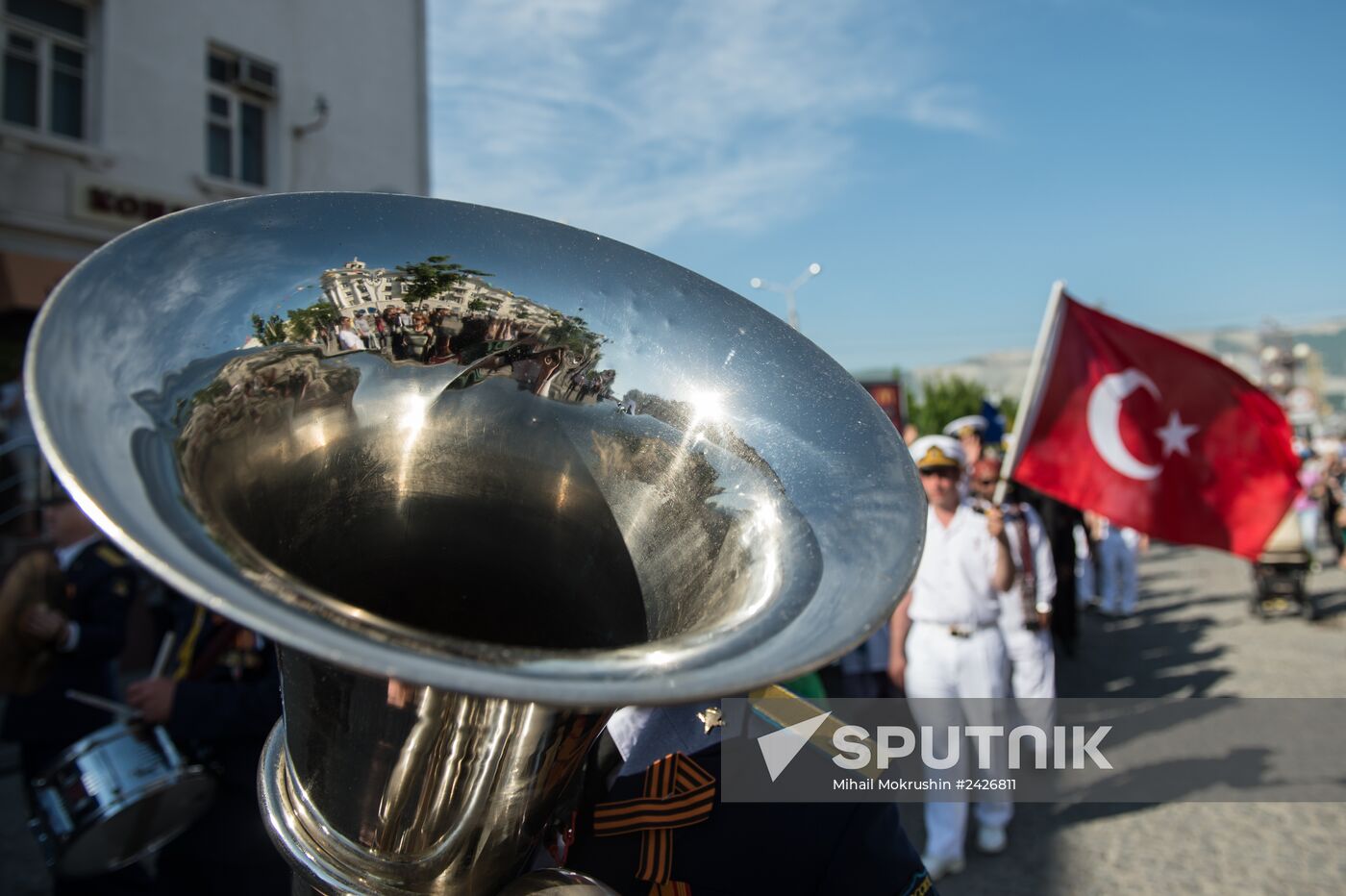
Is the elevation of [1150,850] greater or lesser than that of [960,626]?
lesser

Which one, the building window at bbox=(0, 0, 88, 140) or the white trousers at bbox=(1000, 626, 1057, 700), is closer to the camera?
the white trousers at bbox=(1000, 626, 1057, 700)

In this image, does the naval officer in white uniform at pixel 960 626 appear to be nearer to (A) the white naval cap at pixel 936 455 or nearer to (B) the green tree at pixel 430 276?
(A) the white naval cap at pixel 936 455

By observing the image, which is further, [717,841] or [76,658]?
[76,658]

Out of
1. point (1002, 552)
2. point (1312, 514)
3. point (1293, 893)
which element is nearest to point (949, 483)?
point (1002, 552)

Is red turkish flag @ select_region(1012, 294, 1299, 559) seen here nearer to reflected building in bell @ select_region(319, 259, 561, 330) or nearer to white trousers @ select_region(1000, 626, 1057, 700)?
white trousers @ select_region(1000, 626, 1057, 700)

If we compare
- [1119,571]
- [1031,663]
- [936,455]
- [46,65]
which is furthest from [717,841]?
[46,65]

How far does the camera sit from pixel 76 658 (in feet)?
11.4

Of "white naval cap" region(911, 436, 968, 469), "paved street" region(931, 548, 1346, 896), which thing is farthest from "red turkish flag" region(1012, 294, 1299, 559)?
"paved street" region(931, 548, 1346, 896)

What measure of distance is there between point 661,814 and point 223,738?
1.94 m

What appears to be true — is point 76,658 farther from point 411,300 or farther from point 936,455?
point 936,455

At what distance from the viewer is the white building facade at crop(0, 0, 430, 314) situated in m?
9.48

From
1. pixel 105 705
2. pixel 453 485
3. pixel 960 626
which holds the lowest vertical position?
pixel 105 705

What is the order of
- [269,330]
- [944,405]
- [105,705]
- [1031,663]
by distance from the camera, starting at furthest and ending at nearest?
[944,405], [1031,663], [105,705], [269,330]

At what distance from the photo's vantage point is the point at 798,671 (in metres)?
0.76
